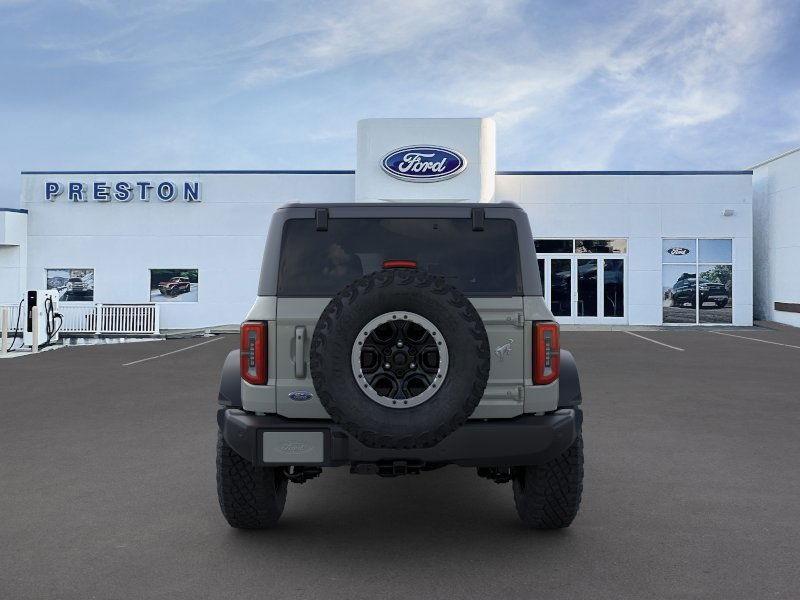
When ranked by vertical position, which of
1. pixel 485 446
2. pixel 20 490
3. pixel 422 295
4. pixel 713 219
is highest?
pixel 713 219

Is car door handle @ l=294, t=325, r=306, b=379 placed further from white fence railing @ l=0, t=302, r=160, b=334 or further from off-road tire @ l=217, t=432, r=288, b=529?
white fence railing @ l=0, t=302, r=160, b=334

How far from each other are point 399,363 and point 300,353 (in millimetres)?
611

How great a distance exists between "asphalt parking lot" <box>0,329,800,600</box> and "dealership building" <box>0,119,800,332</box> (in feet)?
64.9

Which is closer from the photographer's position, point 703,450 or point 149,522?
point 149,522

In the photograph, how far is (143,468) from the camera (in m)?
6.78

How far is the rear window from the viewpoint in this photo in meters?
4.62

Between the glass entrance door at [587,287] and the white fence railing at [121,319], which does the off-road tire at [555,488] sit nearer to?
Answer: the white fence railing at [121,319]

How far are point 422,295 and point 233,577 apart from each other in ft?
5.90

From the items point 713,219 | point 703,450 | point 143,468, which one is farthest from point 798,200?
point 143,468

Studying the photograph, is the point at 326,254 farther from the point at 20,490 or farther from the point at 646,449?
the point at 646,449

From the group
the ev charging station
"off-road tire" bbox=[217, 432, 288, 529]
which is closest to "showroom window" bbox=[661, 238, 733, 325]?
the ev charging station

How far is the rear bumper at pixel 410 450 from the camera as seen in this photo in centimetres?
422

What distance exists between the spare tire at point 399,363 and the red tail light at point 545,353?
1.57 ft

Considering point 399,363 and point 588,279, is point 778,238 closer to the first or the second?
point 588,279
